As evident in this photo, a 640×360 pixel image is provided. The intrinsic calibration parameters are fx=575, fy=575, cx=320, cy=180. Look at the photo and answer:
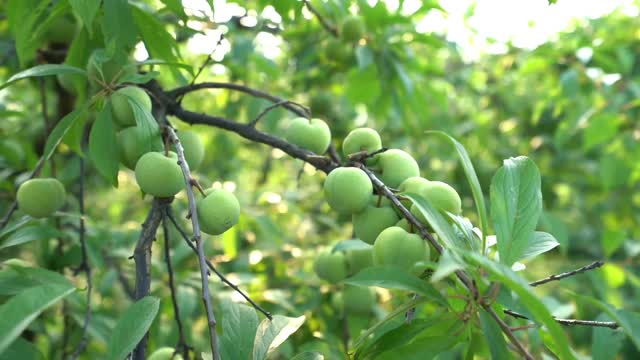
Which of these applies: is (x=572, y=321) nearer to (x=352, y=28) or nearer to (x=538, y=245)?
(x=538, y=245)

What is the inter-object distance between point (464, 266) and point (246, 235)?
5.07 ft

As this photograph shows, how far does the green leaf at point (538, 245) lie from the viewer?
727 mm

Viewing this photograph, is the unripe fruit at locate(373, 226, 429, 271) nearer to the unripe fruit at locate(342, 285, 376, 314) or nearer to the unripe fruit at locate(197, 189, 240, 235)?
the unripe fruit at locate(197, 189, 240, 235)

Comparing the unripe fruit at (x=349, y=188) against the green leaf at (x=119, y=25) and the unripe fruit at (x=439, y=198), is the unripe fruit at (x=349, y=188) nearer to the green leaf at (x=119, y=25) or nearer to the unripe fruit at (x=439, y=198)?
the unripe fruit at (x=439, y=198)

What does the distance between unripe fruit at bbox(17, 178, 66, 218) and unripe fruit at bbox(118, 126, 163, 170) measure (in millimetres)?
142

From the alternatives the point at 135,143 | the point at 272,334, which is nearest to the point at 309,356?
the point at 272,334

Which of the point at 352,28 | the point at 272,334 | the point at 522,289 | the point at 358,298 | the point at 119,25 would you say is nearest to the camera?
the point at 522,289

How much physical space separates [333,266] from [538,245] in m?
0.54

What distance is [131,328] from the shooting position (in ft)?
2.19

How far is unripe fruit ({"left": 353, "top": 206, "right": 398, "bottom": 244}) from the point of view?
0.80 meters

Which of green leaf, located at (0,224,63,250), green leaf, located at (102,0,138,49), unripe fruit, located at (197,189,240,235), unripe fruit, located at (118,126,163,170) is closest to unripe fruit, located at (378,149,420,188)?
unripe fruit, located at (197,189,240,235)

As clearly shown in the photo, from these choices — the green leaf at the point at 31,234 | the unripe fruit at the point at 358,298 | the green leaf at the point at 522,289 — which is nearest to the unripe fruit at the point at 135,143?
the green leaf at the point at 31,234

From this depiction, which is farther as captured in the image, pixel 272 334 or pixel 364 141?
pixel 364 141

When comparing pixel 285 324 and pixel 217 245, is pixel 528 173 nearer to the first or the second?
pixel 285 324
